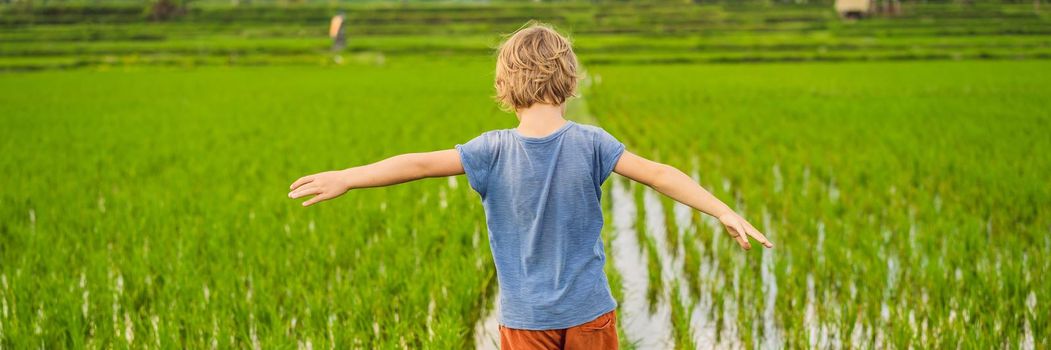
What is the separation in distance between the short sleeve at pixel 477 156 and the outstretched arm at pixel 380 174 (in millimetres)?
19

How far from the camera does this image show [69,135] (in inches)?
335

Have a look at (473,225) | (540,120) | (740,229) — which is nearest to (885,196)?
(473,225)

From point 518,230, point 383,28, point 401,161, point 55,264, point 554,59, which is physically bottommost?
point 55,264

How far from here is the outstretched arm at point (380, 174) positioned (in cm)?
145

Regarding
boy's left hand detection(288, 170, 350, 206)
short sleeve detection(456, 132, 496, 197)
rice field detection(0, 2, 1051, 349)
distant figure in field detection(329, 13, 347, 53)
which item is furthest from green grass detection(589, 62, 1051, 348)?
distant figure in field detection(329, 13, 347, 53)

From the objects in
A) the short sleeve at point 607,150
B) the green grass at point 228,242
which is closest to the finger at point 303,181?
the short sleeve at point 607,150

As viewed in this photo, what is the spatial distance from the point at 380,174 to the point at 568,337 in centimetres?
42

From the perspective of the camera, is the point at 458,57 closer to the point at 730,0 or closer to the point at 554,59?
the point at 554,59

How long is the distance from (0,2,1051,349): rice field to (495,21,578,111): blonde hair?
0.99 meters

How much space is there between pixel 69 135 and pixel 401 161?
8165mm

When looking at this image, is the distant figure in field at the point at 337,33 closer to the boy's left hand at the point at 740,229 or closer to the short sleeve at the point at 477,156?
the short sleeve at the point at 477,156

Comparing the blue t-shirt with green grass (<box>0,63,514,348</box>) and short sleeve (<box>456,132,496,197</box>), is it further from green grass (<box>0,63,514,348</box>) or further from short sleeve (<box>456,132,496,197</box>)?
green grass (<box>0,63,514,348</box>)

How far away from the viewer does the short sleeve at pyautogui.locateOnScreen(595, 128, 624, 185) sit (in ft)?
4.86

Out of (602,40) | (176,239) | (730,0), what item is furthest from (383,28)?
(176,239)
